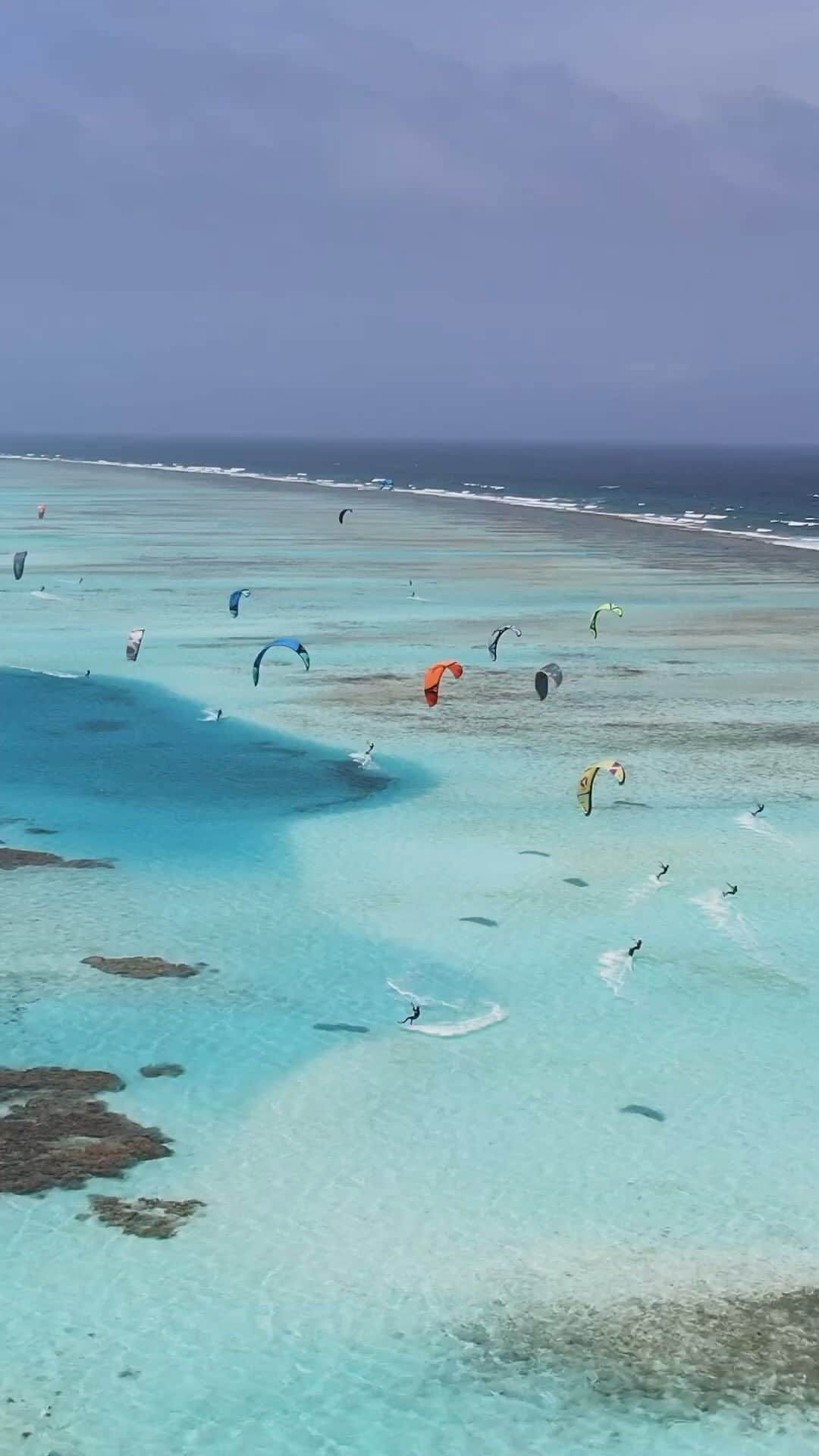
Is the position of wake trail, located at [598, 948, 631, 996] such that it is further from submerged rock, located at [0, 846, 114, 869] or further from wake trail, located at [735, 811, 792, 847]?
submerged rock, located at [0, 846, 114, 869]

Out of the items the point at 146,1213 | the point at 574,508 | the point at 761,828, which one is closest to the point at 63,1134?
the point at 146,1213

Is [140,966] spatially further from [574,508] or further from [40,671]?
[574,508]

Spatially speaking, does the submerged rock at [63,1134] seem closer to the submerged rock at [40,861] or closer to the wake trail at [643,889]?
the submerged rock at [40,861]

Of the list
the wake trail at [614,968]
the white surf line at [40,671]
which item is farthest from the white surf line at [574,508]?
the wake trail at [614,968]

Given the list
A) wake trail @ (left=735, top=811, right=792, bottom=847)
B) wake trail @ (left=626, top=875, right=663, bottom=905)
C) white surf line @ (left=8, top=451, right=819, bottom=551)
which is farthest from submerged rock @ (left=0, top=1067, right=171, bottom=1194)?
white surf line @ (left=8, top=451, right=819, bottom=551)

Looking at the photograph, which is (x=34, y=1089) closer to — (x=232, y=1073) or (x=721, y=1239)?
(x=232, y=1073)

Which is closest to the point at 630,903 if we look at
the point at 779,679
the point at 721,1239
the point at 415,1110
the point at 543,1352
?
the point at 415,1110
